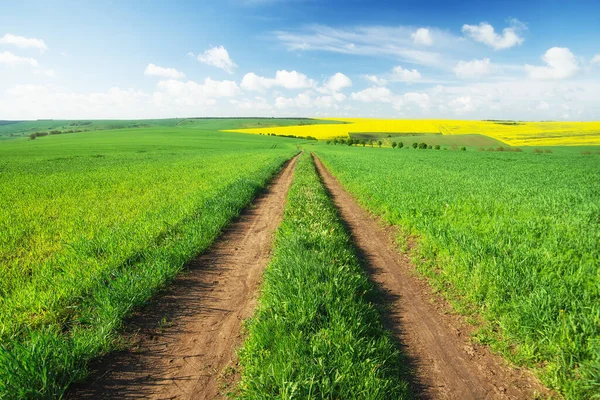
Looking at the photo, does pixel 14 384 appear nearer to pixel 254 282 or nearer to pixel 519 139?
pixel 254 282

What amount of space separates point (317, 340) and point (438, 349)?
178cm

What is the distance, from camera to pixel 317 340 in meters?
3.46

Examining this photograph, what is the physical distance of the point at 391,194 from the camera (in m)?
12.1

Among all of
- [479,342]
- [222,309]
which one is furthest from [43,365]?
[479,342]

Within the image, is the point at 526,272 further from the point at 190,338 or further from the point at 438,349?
the point at 190,338

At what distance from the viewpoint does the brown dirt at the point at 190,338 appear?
10.3 feet

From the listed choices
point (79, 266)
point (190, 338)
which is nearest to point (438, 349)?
point (190, 338)

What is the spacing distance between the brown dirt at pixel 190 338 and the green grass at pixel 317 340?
0.36 metres

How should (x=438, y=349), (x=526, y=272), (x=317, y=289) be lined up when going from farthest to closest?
(x=526, y=272), (x=317, y=289), (x=438, y=349)

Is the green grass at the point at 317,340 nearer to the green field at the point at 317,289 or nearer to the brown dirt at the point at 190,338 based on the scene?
the green field at the point at 317,289

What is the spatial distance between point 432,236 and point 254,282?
15.1 feet

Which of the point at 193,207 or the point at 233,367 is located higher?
the point at 193,207

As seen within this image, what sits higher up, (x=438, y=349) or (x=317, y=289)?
(x=317, y=289)

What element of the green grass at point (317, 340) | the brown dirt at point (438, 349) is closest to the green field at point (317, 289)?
the green grass at point (317, 340)
